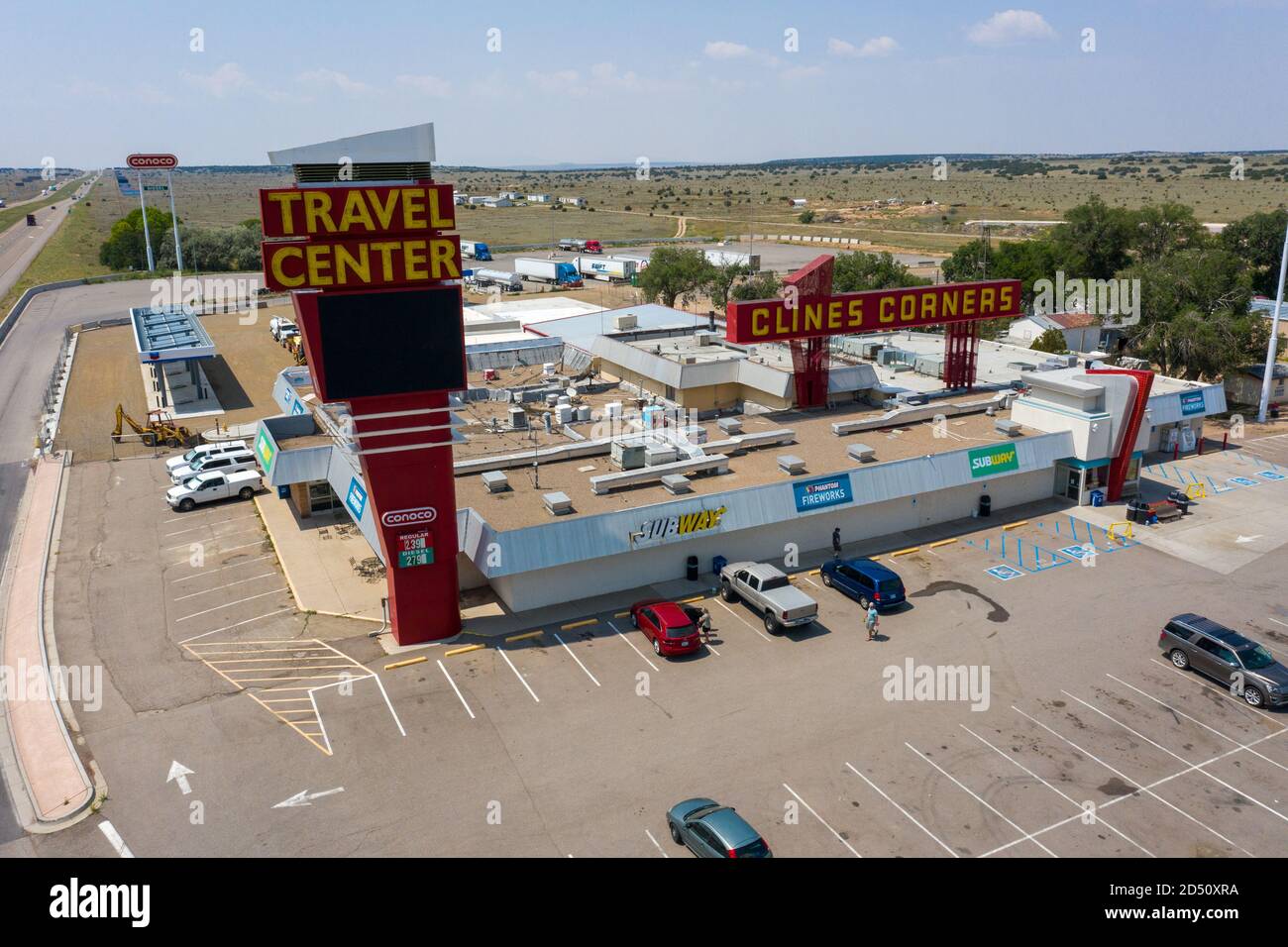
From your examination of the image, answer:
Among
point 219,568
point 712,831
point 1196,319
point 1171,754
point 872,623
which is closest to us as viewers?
point 712,831

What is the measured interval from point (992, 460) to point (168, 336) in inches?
2207

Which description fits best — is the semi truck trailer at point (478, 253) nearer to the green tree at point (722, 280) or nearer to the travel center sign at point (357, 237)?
the green tree at point (722, 280)

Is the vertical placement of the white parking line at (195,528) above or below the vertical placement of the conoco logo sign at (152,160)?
below

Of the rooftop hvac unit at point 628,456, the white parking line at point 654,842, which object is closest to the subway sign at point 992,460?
the rooftop hvac unit at point 628,456

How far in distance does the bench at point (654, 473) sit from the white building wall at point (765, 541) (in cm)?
315

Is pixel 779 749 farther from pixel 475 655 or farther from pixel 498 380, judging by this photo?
pixel 498 380

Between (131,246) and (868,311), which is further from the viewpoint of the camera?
(131,246)

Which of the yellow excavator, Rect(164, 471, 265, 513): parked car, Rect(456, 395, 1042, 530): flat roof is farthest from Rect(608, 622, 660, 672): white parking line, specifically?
the yellow excavator

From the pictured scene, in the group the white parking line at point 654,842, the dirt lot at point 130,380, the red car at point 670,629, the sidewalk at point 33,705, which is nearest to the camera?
the white parking line at point 654,842

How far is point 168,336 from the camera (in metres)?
64.9

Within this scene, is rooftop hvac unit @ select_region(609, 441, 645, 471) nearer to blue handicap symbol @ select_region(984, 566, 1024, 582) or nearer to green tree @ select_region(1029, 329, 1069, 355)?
blue handicap symbol @ select_region(984, 566, 1024, 582)

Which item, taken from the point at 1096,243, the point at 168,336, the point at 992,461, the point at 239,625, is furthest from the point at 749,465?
the point at 1096,243

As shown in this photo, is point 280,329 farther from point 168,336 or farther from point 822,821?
point 822,821

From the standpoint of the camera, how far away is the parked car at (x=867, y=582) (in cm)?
3152
